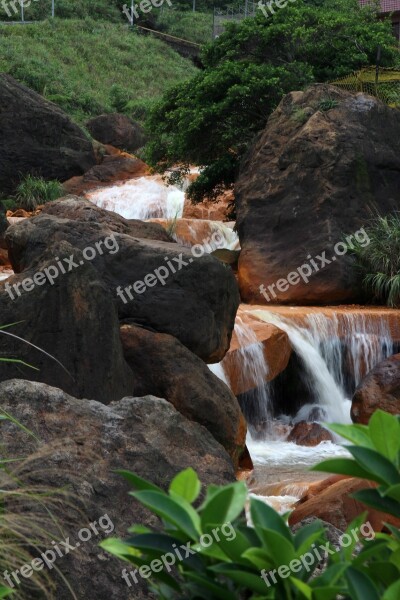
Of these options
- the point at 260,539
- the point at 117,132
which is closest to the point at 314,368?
the point at 260,539

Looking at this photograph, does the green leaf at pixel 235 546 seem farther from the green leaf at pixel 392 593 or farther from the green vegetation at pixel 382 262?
the green vegetation at pixel 382 262

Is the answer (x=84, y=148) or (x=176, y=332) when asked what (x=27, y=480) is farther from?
(x=84, y=148)

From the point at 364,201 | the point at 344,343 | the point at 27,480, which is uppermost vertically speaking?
the point at 27,480

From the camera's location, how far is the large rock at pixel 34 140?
2269 centimetres

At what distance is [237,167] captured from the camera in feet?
56.9

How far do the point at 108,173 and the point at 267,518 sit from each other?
22.2 metres

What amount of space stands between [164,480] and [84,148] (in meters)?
20.3

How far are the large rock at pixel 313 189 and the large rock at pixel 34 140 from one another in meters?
8.31

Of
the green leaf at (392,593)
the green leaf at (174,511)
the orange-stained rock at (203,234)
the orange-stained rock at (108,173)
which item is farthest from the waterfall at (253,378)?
the orange-stained rock at (108,173)

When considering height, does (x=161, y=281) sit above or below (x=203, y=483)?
below

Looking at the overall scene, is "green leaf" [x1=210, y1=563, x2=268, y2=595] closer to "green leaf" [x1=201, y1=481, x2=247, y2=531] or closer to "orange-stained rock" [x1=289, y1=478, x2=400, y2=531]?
"green leaf" [x1=201, y1=481, x2=247, y2=531]

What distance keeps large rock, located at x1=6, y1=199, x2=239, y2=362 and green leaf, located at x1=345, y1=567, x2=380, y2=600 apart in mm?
7202

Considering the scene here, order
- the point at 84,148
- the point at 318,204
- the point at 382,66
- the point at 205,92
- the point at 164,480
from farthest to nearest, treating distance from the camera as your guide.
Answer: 1. the point at 84,148
2. the point at 382,66
3. the point at 205,92
4. the point at 318,204
5. the point at 164,480

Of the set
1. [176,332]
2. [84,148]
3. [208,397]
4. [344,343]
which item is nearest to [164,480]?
[208,397]
